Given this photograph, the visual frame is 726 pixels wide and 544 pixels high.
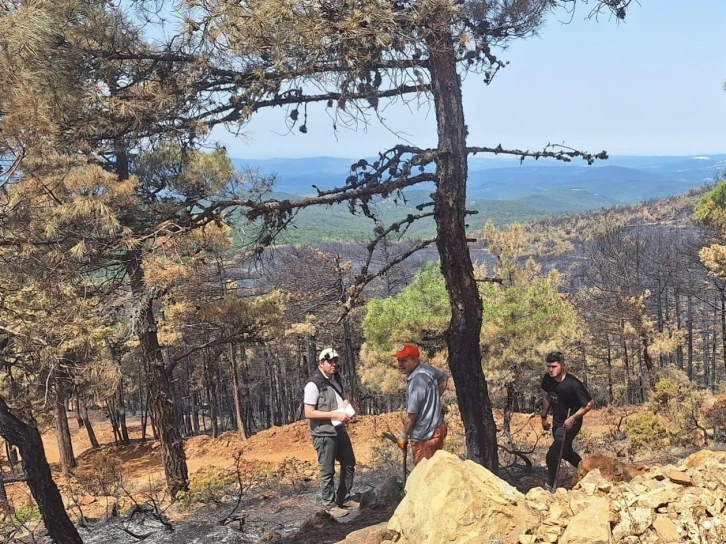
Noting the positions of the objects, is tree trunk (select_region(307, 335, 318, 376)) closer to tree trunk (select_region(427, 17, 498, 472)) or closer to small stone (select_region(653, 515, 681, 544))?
tree trunk (select_region(427, 17, 498, 472))

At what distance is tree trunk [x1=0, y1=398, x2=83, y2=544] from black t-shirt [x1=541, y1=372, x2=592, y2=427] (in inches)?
165

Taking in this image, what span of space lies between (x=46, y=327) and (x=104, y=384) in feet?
6.48

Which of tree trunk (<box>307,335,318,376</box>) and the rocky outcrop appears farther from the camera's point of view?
tree trunk (<box>307,335,318,376</box>)

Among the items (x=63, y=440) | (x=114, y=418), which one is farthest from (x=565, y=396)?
(x=114, y=418)

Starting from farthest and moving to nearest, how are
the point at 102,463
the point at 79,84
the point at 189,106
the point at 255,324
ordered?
the point at 102,463 → the point at 255,324 → the point at 189,106 → the point at 79,84

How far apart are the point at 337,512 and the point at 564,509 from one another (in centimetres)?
257

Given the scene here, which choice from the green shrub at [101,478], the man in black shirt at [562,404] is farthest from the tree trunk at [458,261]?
the green shrub at [101,478]

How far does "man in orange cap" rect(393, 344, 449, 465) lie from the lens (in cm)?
412

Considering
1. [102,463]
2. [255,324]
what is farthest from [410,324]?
[102,463]

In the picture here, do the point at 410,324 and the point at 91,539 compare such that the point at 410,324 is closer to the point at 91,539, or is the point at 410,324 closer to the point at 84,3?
the point at 91,539

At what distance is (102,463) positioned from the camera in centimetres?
1653

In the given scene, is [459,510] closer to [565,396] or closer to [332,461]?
[332,461]

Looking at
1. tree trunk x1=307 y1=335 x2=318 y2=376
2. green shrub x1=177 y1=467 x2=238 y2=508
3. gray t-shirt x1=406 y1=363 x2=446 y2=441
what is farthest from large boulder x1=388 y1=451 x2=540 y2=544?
tree trunk x1=307 y1=335 x2=318 y2=376

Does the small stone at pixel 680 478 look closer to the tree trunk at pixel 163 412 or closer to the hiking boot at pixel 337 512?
the hiking boot at pixel 337 512
